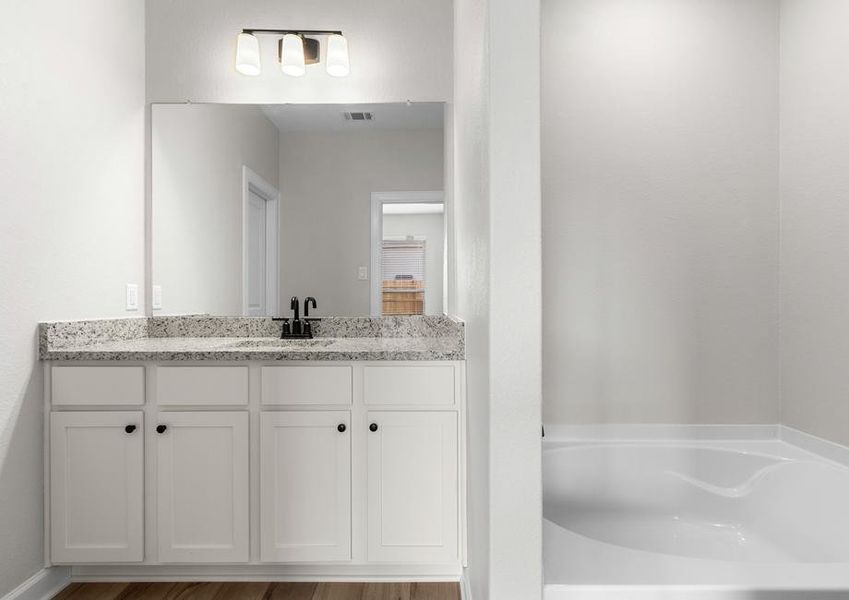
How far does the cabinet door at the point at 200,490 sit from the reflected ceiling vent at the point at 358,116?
4.76 feet

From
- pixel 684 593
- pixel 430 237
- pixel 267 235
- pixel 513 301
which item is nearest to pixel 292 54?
pixel 267 235

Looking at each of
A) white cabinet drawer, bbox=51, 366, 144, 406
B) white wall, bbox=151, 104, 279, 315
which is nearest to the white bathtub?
white cabinet drawer, bbox=51, 366, 144, 406

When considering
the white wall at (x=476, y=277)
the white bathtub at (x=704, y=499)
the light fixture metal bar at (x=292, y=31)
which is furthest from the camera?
the light fixture metal bar at (x=292, y=31)

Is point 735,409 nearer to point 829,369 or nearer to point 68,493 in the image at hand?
point 829,369

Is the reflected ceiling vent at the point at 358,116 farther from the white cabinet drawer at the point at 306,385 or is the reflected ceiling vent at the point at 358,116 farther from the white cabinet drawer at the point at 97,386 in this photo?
the white cabinet drawer at the point at 97,386

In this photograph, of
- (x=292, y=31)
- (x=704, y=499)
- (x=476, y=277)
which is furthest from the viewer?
(x=292, y=31)

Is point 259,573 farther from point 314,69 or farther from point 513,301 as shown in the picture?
point 314,69

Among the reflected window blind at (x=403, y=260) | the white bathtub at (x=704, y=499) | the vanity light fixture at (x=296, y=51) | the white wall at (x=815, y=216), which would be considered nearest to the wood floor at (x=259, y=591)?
the white bathtub at (x=704, y=499)

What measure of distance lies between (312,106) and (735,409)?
2230 millimetres

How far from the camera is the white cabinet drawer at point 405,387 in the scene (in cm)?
201

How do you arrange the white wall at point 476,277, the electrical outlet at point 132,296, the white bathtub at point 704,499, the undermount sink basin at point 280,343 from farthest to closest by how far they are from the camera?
the electrical outlet at point 132,296, the undermount sink basin at point 280,343, the white bathtub at point 704,499, the white wall at point 476,277

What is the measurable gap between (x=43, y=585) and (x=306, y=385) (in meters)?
1.10

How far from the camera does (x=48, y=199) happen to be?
196 cm

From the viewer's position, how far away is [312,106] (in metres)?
2.62
